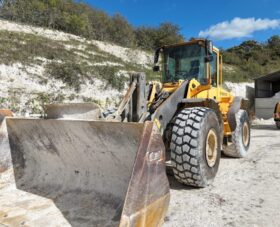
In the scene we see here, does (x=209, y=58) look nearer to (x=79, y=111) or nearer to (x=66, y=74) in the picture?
(x=79, y=111)

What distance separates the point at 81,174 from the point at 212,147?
→ 1.92 m

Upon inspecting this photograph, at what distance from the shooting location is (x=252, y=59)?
4084cm

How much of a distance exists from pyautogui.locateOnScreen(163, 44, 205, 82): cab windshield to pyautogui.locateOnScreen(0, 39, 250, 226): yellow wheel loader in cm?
31

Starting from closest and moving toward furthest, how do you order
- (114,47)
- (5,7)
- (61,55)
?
(61,55) < (114,47) < (5,7)

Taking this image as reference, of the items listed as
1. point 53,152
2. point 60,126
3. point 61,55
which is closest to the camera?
point 60,126

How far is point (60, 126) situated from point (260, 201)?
2555 millimetres

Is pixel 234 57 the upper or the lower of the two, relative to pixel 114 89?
upper

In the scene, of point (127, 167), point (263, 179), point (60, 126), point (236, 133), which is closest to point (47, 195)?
point (60, 126)

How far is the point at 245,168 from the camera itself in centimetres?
542

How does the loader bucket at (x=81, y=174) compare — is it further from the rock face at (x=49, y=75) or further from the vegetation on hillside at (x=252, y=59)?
the vegetation on hillside at (x=252, y=59)

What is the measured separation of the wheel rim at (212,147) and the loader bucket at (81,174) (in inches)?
58.9

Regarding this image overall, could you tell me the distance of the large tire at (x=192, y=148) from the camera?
3.65 metres

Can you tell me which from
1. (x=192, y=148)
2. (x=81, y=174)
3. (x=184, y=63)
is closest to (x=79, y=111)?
(x=81, y=174)

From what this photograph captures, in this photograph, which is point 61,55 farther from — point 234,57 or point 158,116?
point 234,57
